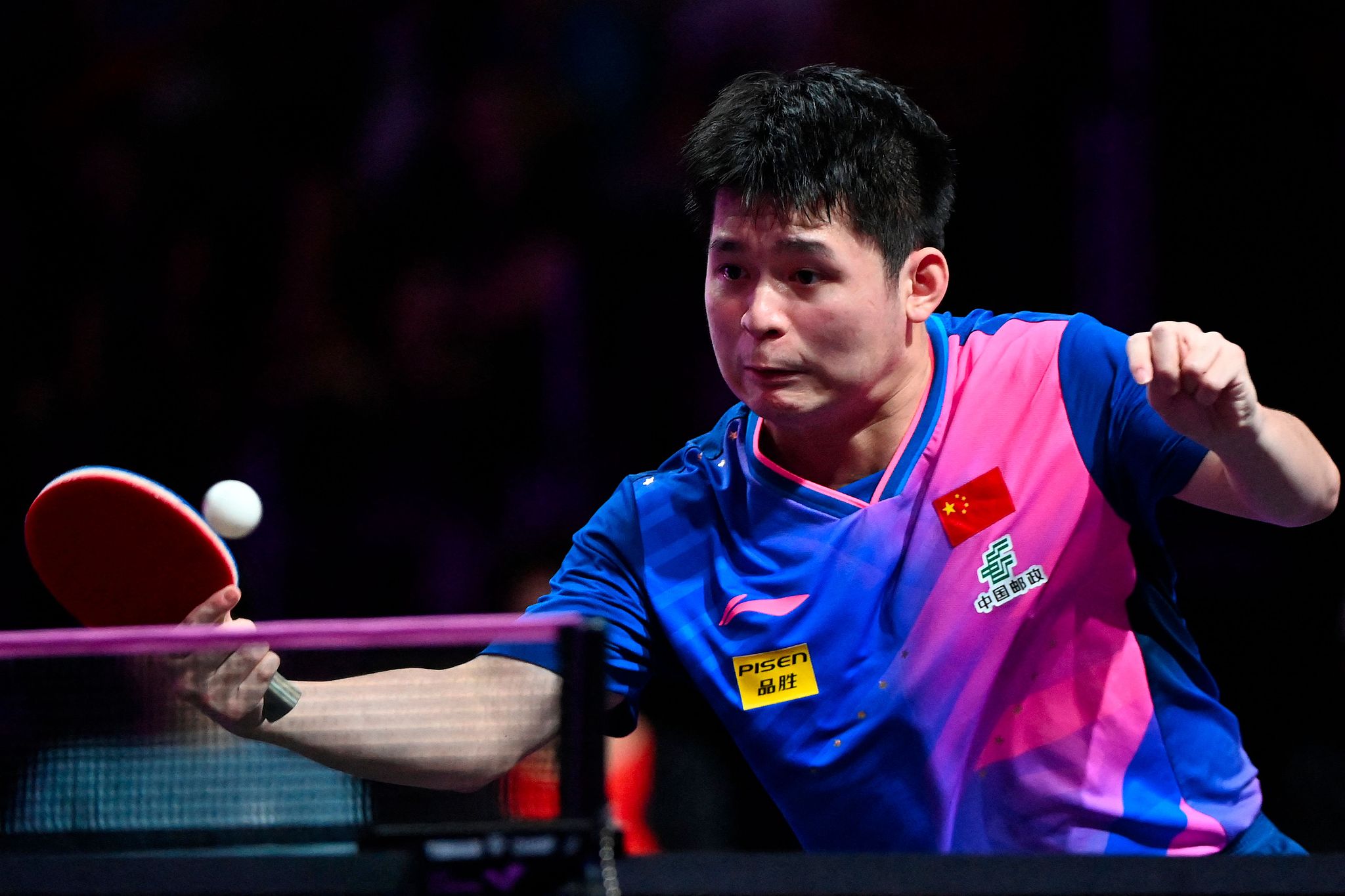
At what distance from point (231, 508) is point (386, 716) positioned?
694 mm

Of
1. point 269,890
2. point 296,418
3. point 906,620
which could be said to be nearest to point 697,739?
point 296,418

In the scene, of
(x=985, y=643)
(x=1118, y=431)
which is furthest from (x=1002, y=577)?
(x=1118, y=431)

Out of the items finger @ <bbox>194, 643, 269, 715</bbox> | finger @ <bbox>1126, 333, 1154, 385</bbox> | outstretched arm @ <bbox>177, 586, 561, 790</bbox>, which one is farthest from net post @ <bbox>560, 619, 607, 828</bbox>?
finger @ <bbox>1126, 333, 1154, 385</bbox>

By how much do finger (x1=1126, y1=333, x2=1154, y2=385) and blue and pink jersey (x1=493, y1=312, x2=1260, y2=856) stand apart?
1.07 feet

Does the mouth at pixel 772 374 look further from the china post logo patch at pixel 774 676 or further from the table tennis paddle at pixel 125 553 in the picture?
the table tennis paddle at pixel 125 553

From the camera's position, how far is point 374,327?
4.94 m

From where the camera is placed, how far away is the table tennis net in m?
1.46

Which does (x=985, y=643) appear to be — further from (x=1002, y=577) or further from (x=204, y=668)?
(x=204, y=668)

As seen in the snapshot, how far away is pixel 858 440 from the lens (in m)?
2.40

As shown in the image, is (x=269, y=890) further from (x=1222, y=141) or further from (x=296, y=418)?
(x=1222, y=141)

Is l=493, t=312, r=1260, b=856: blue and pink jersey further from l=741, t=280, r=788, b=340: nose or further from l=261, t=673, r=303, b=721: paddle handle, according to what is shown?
l=261, t=673, r=303, b=721: paddle handle

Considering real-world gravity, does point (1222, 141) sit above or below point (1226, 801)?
above

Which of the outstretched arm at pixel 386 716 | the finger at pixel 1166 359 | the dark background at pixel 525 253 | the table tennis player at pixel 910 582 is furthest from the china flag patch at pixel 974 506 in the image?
Result: the dark background at pixel 525 253

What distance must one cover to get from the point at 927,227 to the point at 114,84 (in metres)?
4.08
